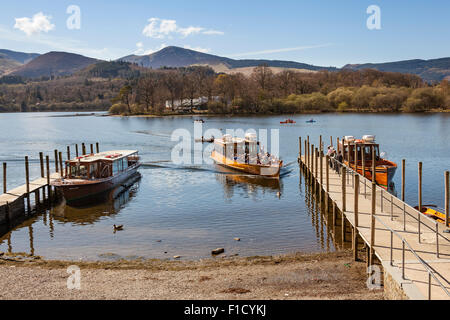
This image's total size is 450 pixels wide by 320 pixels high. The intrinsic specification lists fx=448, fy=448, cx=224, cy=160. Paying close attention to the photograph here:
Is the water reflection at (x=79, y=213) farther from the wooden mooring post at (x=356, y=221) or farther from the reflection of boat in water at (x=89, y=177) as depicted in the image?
the wooden mooring post at (x=356, y=221)

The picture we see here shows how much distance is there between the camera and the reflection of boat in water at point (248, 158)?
39.2 meters

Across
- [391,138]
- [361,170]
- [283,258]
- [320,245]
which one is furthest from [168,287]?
[391,138]

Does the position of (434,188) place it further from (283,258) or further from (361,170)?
(283,258)

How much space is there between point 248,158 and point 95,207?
1563cm

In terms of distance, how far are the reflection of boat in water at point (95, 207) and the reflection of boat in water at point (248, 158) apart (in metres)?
10.2

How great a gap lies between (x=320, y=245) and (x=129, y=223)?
11194 mm

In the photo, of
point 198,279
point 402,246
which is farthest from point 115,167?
point 402,246

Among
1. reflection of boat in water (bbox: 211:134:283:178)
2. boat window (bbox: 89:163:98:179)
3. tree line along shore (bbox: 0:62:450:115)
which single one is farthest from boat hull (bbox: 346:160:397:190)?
tree line along shore (bbox: 0:62:450:115)

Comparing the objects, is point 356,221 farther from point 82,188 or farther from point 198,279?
point 82,188

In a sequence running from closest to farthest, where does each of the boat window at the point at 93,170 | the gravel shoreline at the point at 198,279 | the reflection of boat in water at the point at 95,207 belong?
the gravel shoreline at the point at 198,279 < the reflection of boat in water at the point at 95,207 < the boat window at the point at 93,170

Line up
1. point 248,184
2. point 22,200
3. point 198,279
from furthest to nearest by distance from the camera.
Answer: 1. point 248,184
2. point 22,200
3. point 198,279

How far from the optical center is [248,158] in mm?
41000

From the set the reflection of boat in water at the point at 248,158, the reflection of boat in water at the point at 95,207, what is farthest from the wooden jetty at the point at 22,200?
the reflection of boat in water at the point at 248,158

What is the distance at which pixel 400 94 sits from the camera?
140875 mm
